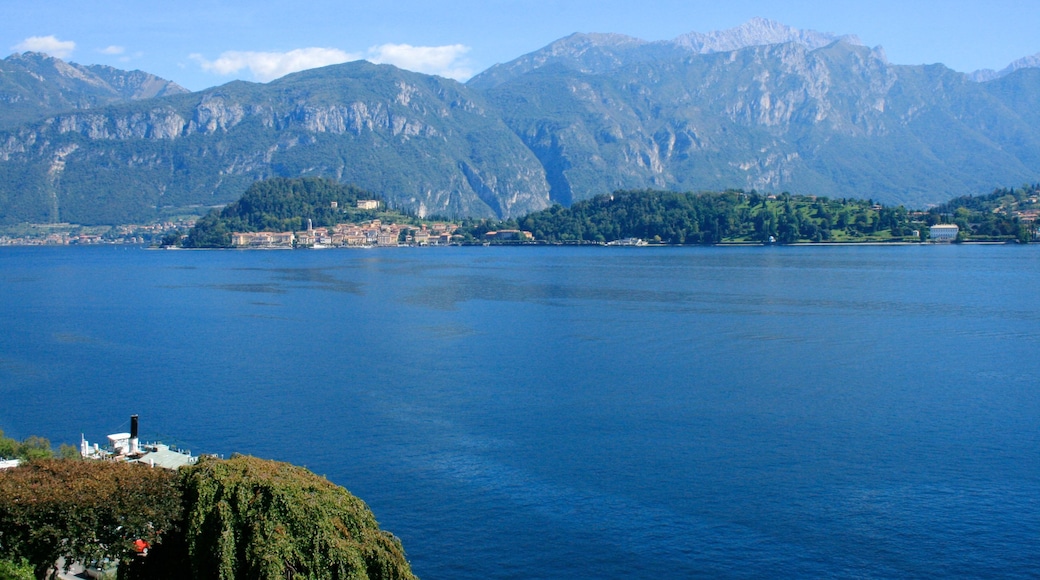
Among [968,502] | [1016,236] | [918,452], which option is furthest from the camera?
[1016,236]

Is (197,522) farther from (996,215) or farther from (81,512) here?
(996,215)

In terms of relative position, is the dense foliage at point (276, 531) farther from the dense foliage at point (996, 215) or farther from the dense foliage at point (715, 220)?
the dense foliage at point (996, 215)

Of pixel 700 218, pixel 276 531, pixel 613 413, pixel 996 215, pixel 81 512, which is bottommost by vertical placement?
pixel 613 413

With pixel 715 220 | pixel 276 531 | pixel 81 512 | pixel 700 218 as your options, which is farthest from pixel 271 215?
pixel 276 531

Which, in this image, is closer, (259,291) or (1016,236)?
(259,291)

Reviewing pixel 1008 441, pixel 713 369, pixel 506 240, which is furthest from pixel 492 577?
pixel 506 240

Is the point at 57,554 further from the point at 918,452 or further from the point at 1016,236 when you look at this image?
the point at 1016,236
